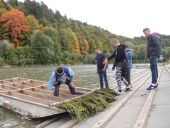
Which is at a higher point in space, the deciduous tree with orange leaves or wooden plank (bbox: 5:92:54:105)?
the deciduous tree with orange leaves

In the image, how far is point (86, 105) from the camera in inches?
362

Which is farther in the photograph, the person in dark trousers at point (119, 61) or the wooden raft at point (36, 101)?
the person in dark trousers at point (119, 61)

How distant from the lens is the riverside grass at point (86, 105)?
8.69 metres

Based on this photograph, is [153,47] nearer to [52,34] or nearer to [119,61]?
[119,61]

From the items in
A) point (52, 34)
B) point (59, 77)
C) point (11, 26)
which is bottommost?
point (59, 77)

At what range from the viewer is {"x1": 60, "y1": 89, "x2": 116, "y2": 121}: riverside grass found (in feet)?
28.5

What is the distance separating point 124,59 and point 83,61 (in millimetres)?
114804

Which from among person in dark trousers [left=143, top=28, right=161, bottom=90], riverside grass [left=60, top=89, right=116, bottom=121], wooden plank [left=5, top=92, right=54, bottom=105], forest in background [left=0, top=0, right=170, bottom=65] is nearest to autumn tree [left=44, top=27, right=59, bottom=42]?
forest in background [left=0, top=0, right=170, bottom=65]

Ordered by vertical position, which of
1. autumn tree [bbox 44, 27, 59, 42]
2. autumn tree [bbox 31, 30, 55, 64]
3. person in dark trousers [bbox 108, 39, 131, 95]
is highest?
autumn tree [bbox 44, 27, 59, 42]

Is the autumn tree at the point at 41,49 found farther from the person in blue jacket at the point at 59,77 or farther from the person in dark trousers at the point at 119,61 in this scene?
the person in blue jacket at the point at 59,77

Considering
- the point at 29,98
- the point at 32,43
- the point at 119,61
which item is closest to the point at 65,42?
the point at 32,43

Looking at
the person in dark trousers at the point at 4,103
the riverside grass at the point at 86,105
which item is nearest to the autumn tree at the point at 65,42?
the person in dark trousers at the point at 4,103

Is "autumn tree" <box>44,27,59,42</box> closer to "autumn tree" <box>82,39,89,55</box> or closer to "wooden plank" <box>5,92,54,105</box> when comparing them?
"autumn tree" <box>82,39,89,55</box>

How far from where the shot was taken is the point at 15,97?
11828mm
